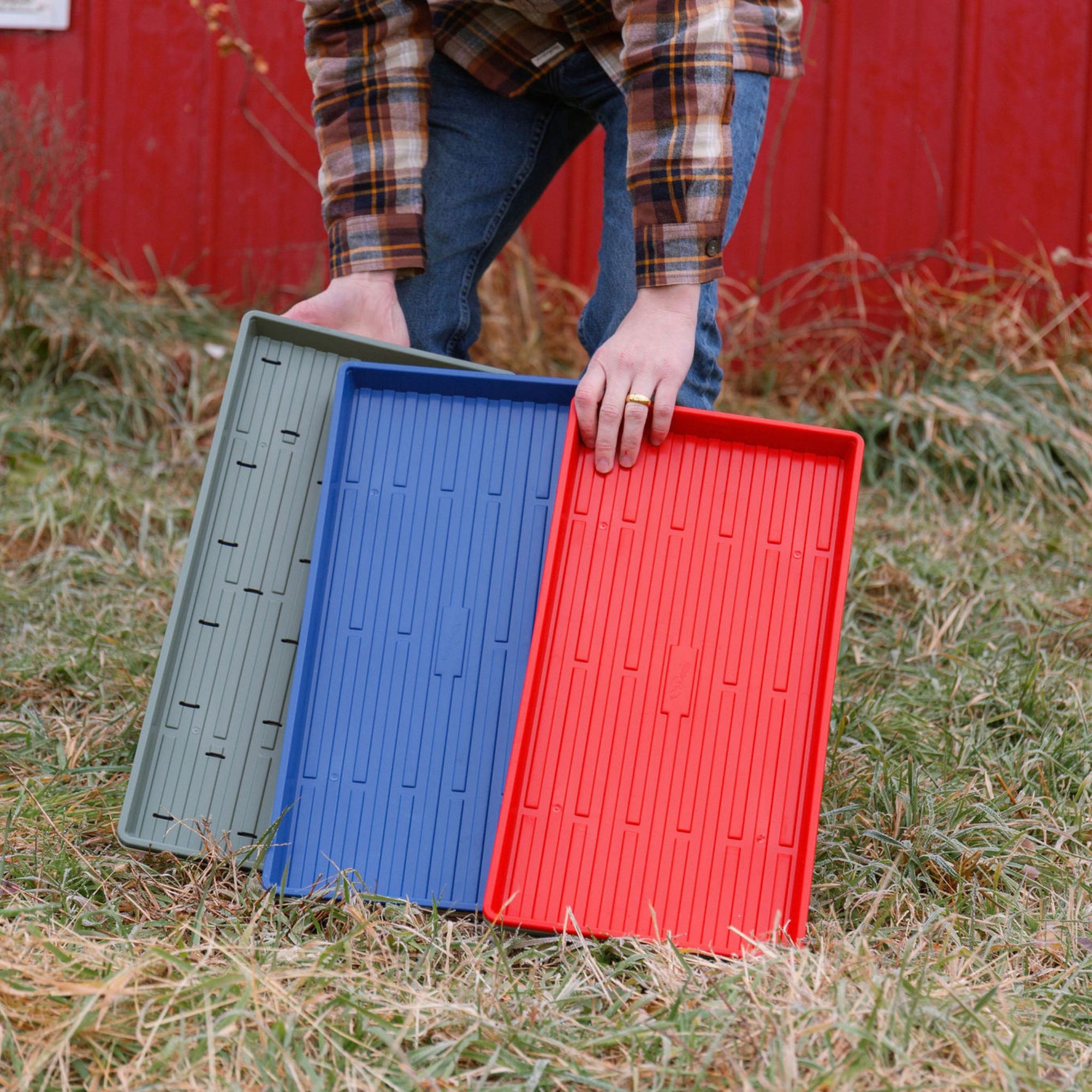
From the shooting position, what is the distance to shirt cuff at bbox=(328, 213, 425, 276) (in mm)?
1504

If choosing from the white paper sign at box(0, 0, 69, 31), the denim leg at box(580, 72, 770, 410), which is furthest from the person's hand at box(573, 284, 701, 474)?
the white paper sign at box(0, 0, 69, 31)

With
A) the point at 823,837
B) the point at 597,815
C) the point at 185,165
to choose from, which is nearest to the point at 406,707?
the point at 597,815

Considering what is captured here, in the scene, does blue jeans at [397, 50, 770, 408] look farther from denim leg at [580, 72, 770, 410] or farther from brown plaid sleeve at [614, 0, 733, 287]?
brown plaid sleeve at [614, 0, 733, 287]

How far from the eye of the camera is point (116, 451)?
2902 mm

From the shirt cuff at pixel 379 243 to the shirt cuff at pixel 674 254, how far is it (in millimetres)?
393

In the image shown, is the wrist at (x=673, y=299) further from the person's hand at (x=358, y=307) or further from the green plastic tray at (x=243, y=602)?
the person's hand at (x=358, y=307)

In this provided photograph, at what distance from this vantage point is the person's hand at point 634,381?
1201mm

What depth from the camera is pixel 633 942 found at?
Answer: 1.10 metres

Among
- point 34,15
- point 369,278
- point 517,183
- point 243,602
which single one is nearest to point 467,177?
point 517,183

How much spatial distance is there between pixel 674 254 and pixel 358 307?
0.48 meters

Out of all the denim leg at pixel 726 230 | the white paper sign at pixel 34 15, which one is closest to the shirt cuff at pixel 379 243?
the denim leg at pixel 726 230

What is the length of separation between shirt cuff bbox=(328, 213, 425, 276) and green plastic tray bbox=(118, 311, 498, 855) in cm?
16

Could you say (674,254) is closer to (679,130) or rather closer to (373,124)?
(679,130)

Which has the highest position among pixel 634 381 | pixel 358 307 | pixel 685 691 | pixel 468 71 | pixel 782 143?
pixel 782 143
